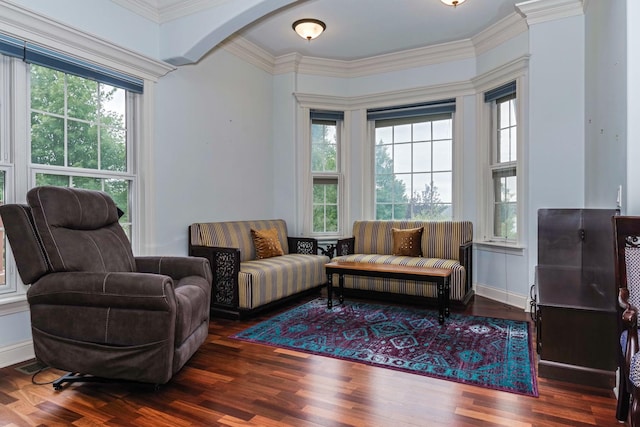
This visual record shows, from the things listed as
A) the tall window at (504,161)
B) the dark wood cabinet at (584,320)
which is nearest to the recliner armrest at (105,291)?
the dark wood cabinet at (584,320)

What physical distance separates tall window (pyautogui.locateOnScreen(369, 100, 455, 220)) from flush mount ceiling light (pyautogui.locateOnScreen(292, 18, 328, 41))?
1501 millimetres

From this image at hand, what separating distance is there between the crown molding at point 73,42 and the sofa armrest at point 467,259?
339cm

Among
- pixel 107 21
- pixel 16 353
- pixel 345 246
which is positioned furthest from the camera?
pixel 345 246

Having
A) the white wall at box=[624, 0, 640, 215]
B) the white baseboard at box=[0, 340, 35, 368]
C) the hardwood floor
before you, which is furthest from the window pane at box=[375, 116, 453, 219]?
the white baseboard at box=[0, 340, 35, 368]

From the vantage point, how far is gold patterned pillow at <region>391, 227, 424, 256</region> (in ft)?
14.1

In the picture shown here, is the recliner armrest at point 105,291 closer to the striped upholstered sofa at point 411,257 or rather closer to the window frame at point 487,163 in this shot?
the striped upholstered sofa at point 411,257

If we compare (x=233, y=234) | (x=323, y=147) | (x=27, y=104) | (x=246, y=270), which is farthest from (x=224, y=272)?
(x=323, y=147)

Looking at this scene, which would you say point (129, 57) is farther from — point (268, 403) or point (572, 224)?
point (572, 224)

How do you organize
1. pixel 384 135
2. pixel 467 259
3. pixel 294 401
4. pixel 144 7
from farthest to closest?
pixel 384 135 < pixel 467 259 < pixel 144 7 < pixel 294 401

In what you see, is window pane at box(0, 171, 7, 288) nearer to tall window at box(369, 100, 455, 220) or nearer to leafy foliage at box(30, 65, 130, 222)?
leafy foliage at box(30, 65, 130, 222)

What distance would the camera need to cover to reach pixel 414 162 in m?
5.02

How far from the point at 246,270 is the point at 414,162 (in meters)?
2.70

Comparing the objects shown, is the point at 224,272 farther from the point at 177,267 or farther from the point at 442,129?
the point at 442,129

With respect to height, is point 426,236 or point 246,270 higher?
point 426,236
